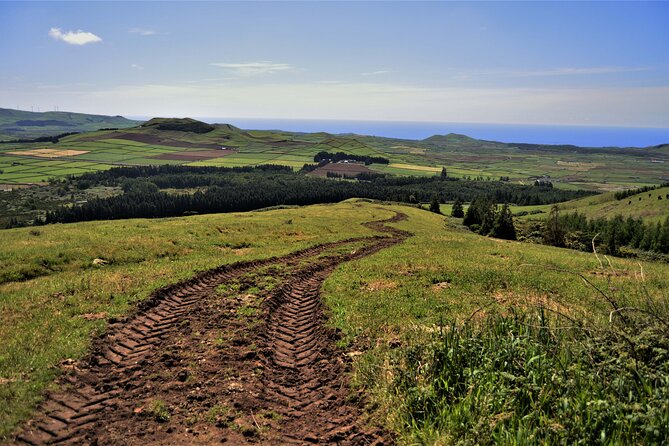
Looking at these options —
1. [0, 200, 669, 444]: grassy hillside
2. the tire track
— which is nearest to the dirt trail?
the tire track

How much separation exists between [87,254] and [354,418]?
23.0 metres

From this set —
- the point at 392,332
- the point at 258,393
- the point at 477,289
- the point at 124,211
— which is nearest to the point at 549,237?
the point at 477,289

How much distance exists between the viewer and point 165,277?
20.4 metres

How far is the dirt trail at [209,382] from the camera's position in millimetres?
8859

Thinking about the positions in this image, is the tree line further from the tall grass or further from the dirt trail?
the dirt trail

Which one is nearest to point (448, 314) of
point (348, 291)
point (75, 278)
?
point (348, 291)

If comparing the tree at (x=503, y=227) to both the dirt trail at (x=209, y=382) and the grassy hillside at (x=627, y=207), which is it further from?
the grassy hillside at (x=627, y=207)

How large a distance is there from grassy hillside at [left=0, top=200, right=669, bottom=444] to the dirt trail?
76 centimetres

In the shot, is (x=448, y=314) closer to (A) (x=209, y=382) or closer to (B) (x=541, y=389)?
(B) (x=541, y=389)

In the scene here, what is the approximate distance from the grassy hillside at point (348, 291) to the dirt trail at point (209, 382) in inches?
29.8

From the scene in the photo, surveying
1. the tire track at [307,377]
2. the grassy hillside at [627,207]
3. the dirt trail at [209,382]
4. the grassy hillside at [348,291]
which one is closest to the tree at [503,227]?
the grassy hillside at [348,291]

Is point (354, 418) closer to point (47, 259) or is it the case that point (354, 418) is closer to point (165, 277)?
point (165, 277)

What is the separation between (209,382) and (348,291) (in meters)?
9.98

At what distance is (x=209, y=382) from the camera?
10875mm
